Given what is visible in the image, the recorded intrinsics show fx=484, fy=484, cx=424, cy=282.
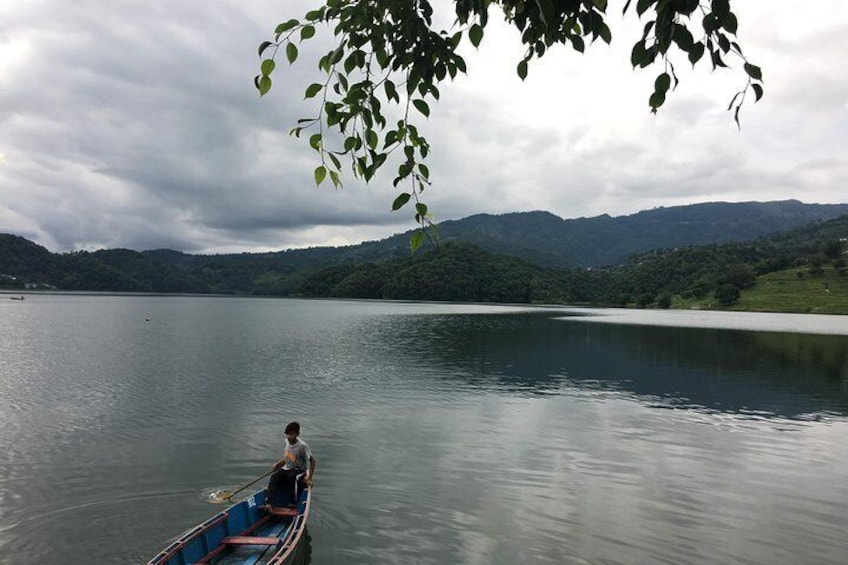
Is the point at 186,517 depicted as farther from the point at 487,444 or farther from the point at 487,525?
the point at 487,444

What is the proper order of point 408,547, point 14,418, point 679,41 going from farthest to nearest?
point 14,418, point 408,547, point 679,41

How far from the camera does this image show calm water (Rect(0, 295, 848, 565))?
18.7m

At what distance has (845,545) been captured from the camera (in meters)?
18.6

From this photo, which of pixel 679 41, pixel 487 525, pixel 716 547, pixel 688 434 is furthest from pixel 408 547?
pixel 688 434

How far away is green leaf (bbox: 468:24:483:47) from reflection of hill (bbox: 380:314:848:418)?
46.6m

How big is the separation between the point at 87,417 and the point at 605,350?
72.7m

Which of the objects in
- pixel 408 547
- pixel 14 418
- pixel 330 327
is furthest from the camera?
A: pixel 330 327

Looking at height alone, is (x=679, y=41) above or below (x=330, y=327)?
above

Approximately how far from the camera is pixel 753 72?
12.2 feet

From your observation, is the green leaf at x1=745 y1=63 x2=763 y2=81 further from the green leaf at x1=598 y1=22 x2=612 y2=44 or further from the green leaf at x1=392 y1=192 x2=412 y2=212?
the green leaf at x1=392 y1=192 x2=412 y2=212

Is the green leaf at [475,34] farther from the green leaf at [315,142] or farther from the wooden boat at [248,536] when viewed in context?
the wooden boat at [248,536]

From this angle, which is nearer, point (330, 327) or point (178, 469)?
point (178, 469)

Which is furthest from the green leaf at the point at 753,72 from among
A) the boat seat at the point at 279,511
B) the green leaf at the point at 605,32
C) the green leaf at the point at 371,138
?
the boat seat at the point at 279,511

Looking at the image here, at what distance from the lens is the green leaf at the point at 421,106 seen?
4840 mm
